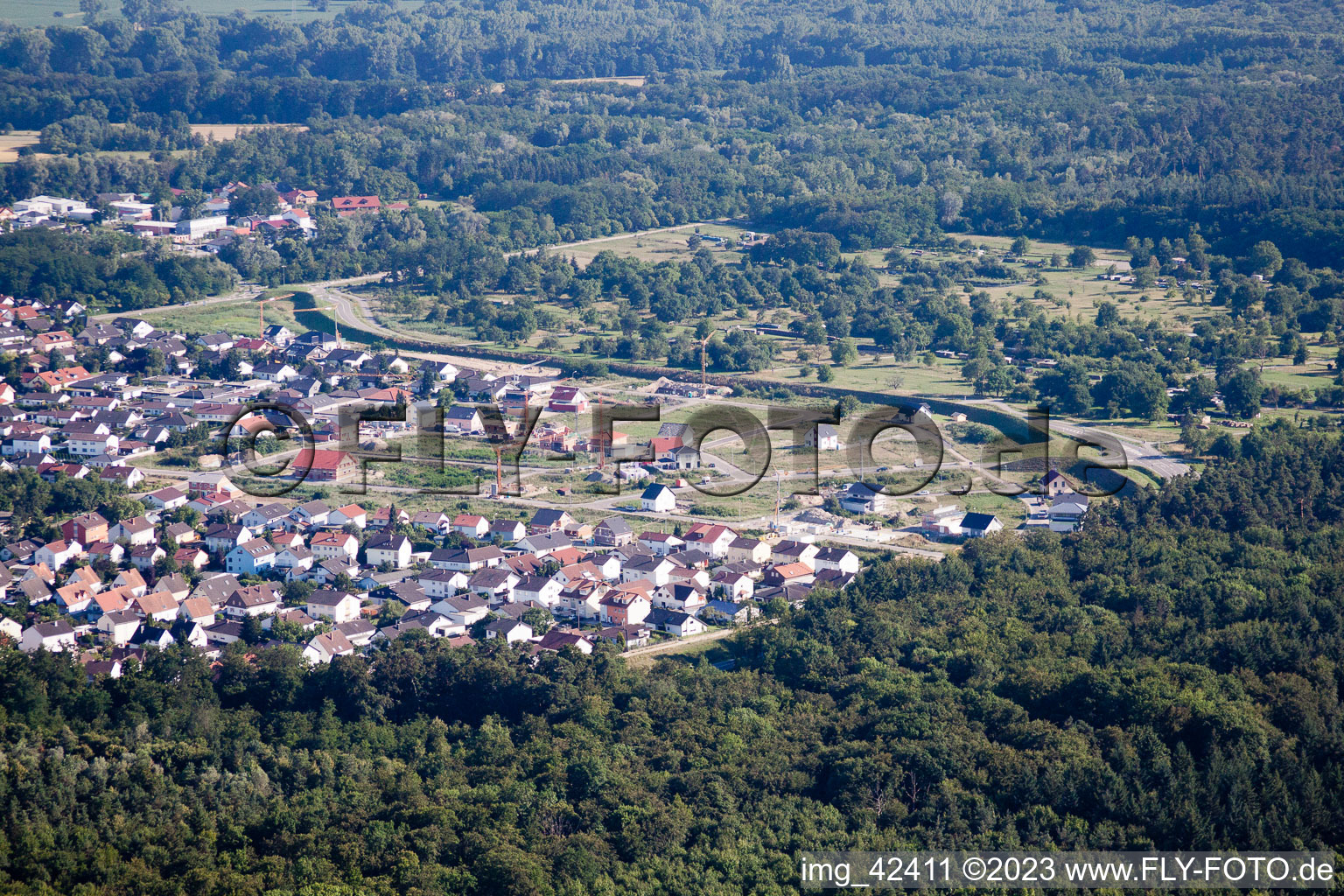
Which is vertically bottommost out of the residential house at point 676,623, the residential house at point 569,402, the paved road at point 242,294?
the residential house at point 676,623

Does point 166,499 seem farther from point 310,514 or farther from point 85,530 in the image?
point 310,514

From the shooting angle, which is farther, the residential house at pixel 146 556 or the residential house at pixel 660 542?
the residential house at pixel 660 542

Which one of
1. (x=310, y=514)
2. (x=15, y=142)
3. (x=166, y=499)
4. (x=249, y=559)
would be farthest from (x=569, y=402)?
(x=15, y=142)

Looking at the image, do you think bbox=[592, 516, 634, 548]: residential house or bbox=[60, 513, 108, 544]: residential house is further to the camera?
bbox=[592, 516, 634, 548]: residential house

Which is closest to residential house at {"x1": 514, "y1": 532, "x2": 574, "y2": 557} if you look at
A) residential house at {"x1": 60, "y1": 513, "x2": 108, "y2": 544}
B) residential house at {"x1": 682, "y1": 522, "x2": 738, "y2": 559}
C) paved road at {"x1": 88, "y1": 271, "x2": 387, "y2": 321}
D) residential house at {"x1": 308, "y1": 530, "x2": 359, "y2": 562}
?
residential house at {"x1": 682, "y1": 522, "x2": 738, "y2": 559}

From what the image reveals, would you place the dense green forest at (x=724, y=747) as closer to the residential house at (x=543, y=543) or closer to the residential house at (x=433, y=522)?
the residential house at (x=543, y=543)

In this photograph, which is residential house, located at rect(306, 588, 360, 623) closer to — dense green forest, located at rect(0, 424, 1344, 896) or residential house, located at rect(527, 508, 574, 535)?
dense green forest, located at rect(0, 424, 1344, 896)

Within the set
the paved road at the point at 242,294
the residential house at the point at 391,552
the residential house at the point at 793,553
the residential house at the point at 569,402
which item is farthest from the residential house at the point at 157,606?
the paved road at the point at 242,294

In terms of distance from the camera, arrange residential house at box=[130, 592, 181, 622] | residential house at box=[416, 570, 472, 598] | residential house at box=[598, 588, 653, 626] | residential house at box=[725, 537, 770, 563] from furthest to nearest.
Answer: residential house at box=[725, 537, 770, 563] → residential house at box=[416, 570, 472, 598] → residential house at box=[598, 588, 653, 626] → residential house at box=[130, 592, 181, 622]

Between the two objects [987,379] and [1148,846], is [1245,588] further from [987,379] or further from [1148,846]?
[987,379]

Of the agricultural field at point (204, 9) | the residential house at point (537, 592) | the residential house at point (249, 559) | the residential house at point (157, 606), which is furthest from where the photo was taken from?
the agricultural field at point (204, 9)
